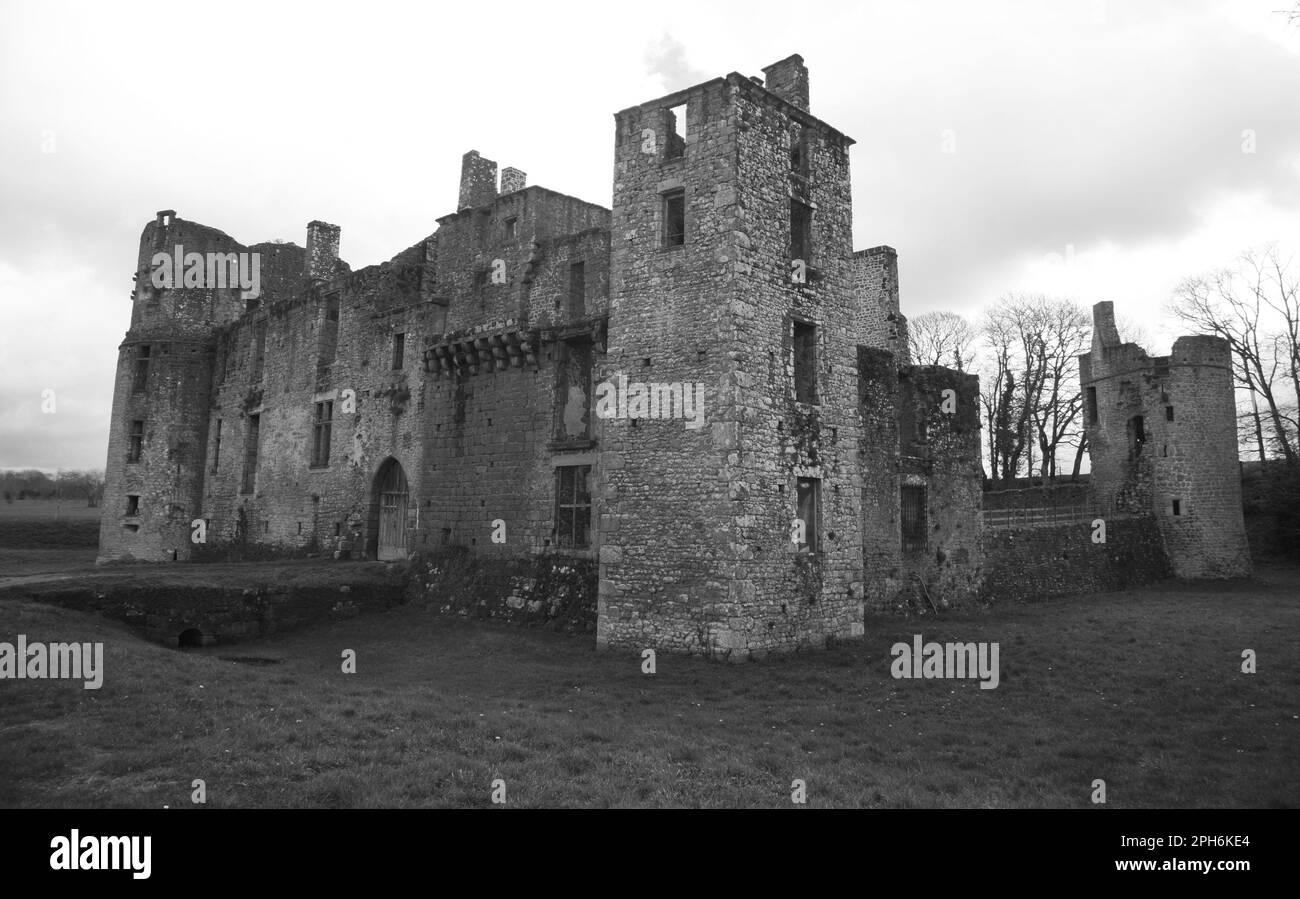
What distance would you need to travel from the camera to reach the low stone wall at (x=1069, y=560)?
2264 centimetres

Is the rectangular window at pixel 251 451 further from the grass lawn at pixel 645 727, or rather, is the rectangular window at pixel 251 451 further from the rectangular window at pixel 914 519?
the rectangular window at pixel 914 519

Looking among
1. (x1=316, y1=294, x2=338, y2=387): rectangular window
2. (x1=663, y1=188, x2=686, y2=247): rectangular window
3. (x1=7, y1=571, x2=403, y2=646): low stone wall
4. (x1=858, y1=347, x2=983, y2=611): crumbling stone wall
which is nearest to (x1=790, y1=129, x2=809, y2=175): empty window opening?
(x1=663, y1=188, x2=686, y2=247): rectangular window

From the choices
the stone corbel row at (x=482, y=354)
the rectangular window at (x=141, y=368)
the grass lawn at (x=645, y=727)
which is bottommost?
the grass lawn at (x=645, y=727)

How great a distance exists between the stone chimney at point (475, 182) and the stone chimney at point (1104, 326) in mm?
24944

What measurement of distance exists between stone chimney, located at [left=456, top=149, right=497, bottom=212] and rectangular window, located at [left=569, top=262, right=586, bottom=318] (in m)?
6.16

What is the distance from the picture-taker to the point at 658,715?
417 inches

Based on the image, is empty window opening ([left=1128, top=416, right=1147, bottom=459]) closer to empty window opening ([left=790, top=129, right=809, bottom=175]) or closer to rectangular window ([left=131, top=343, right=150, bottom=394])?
empty window opening ([left=790, top=129, right=809, bottom=175])

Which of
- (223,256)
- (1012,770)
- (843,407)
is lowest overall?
(1012,770)

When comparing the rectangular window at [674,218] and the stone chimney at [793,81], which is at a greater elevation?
the stone chimney at [793,81]

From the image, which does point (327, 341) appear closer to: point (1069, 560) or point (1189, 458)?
point (1069, 560)

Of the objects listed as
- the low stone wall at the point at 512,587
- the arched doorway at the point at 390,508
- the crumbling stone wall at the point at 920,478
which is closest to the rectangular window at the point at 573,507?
the low stone wall at the point at 512,587
